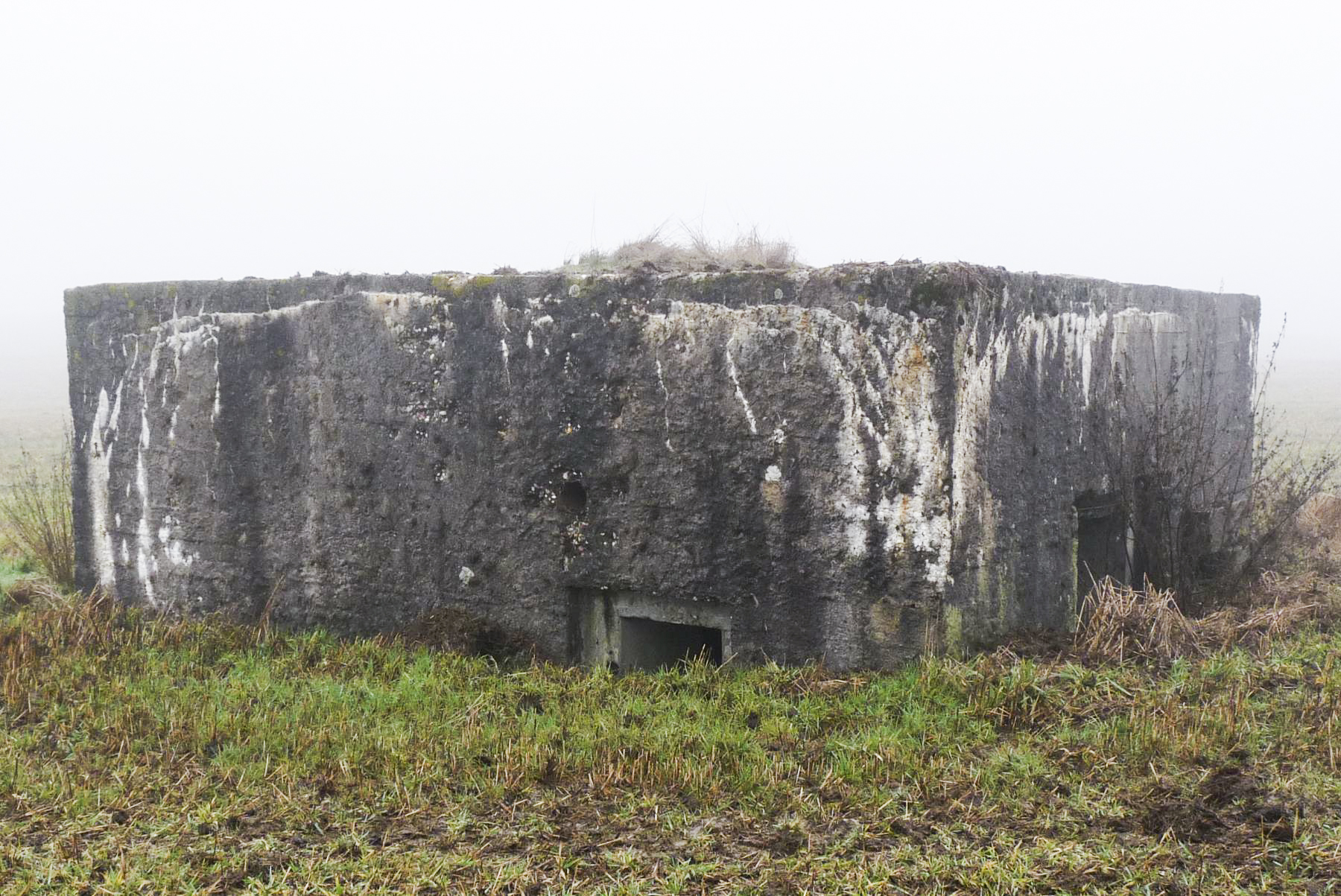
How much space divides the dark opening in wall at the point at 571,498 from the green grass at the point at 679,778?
2.36ft

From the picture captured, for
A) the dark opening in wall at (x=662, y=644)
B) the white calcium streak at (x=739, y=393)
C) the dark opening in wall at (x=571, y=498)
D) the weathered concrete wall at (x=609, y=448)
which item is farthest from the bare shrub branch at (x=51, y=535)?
the white calcium streak at (x=739, y=393)

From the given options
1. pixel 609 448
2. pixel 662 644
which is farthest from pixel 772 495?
pixel 662 644

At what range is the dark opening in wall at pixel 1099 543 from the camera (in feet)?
18.8

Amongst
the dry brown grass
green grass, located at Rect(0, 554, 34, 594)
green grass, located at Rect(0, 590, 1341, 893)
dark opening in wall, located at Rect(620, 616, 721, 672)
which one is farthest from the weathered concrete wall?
green grass, located at Rect(0, 554, 34, 594)

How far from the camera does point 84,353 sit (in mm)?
6492

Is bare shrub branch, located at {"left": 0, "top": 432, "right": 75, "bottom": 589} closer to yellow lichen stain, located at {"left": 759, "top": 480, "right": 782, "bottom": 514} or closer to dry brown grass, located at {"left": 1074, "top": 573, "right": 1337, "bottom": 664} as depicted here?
yellow lichen stain, located at {"left": 759, "top": 480, "right": 782, "bottom": 514}

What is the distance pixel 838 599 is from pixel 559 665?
1324mm

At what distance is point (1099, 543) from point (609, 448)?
108 inches

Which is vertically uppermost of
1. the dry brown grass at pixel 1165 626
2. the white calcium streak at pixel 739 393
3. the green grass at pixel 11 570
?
the white calcium streak at pixel 739 393

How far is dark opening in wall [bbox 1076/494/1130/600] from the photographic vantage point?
5.72m

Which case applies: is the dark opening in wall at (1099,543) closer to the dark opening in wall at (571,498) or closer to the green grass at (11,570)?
the dark opening in wall at (571,498)

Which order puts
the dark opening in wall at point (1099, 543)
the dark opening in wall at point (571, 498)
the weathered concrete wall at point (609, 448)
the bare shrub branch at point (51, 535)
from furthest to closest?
1. the bare shrub branch at point (51, 535)
2. the dark opening in wall at point (1099, 543)
3. the dark opening in wall at point (571, 498)
4. the weathered concrete wall at point (609, 448)

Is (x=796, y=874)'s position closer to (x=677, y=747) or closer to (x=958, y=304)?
(x=677, y=747)

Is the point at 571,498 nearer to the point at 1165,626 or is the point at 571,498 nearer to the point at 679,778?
the point at 679,778
